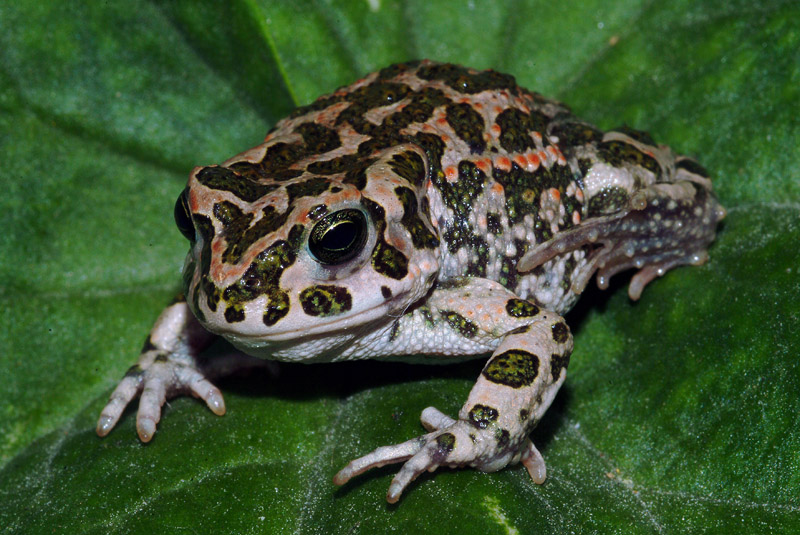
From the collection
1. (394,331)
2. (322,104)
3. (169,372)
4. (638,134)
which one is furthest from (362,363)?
(638,134)

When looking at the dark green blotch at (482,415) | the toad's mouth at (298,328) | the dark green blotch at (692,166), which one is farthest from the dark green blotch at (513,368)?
the dark green blotch at (692,166)

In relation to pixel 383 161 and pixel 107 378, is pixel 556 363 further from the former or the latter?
pixel 107 378

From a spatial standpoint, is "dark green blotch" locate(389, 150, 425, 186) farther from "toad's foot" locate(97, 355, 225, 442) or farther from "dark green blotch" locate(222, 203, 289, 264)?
"toad's foot" locate(97, 355, 225, 442)

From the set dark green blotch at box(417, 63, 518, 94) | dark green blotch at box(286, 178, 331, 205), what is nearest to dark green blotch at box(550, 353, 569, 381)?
dark green blotch at box(286, 178, 331, 205)

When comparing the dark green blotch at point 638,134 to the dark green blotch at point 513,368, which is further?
the dark green blotch at point 638,134

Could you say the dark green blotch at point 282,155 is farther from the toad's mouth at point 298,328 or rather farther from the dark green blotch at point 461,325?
the dark green blotch at point 461,325

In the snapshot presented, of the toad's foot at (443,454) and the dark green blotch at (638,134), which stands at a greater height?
the dark green blotch at (638,134)
